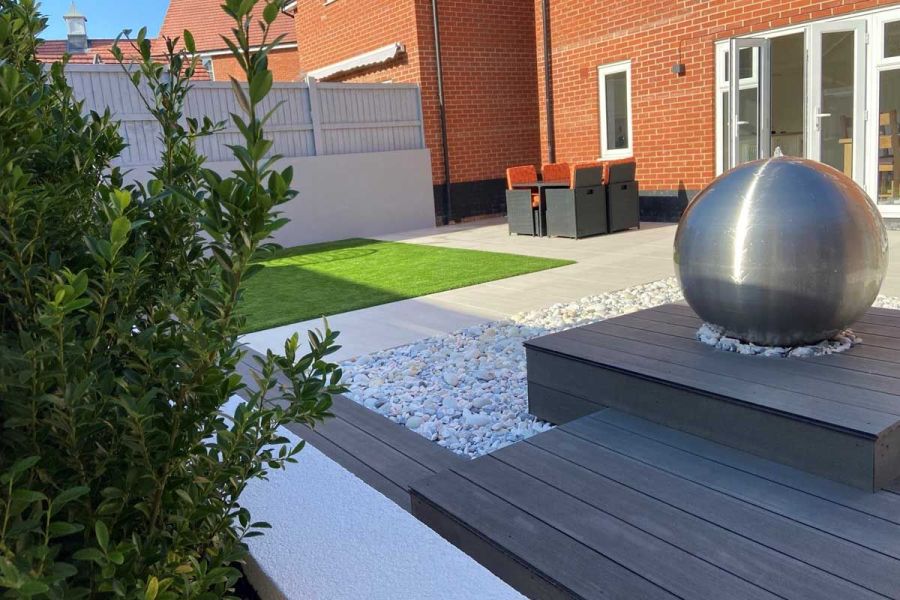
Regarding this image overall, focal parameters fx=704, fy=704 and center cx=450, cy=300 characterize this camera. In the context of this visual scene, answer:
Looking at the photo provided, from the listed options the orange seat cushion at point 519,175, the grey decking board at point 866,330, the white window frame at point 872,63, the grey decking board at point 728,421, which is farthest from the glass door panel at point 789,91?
the grey decking board at point 728,421

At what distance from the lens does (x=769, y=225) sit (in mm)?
2766

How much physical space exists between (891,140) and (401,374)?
6694mm

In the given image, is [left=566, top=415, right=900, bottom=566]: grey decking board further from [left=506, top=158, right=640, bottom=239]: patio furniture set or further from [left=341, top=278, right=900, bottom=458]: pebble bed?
[left=506, top=158, right=640, bottom=239]: patio furniture set

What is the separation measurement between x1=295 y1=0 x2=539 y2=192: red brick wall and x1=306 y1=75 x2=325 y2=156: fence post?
185 cm

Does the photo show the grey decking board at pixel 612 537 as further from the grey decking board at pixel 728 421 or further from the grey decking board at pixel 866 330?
the grey decking board at pixel 866 330

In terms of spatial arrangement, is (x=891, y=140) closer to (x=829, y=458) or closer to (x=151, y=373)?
(x=829, y=458)

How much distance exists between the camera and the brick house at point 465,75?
12.0 metres

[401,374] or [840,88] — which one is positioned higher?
[840,88]

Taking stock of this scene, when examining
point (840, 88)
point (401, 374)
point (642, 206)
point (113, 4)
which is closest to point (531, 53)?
point (642, 206)

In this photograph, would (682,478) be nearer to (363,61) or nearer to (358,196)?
(358,196)

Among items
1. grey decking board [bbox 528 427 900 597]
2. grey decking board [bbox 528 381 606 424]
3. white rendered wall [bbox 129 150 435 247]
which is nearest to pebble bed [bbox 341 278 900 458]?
grey decking board [bbox 528 381 606 424]

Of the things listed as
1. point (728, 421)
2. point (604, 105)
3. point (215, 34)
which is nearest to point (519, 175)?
point (604, 105)

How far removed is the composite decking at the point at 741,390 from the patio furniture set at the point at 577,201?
19.1 feet

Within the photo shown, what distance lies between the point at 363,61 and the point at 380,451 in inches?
445
